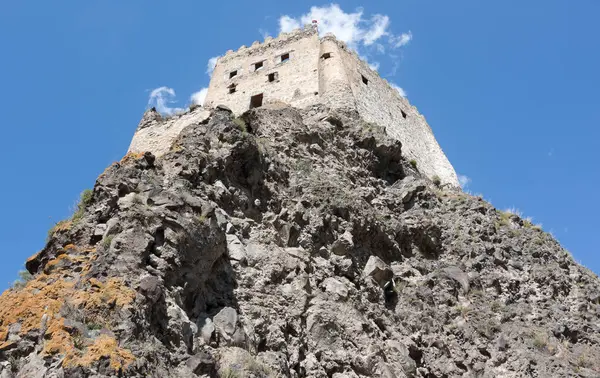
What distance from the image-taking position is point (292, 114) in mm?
16859

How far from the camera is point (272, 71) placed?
69.8ft

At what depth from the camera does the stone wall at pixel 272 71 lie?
65.2ft

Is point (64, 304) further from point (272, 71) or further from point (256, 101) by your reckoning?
point (272, 71)

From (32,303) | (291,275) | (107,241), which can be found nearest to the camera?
(32,303)

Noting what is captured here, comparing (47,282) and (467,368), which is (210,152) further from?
(467,368)

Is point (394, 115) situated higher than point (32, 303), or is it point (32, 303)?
point (394, 115)

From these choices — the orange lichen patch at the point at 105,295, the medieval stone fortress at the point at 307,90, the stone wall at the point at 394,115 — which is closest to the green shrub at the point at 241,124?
the medieval stone fortress at the point at 307,90

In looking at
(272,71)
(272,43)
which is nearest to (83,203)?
(272,71)

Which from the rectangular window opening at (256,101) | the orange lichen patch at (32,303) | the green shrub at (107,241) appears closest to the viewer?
the orange lichen patch at (32,303)

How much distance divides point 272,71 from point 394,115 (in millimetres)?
4761

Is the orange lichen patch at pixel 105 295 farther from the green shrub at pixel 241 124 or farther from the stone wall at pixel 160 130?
the stone wall at pixel 160 130

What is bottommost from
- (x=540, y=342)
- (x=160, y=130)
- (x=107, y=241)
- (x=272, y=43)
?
(x=107, y=241)

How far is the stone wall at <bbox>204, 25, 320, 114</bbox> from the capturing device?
65.2 ft

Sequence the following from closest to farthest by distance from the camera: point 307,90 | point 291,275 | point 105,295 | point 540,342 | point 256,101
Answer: point 105,295 → point 291,275 → point 540,342 → point 307,90 → point 256,101
